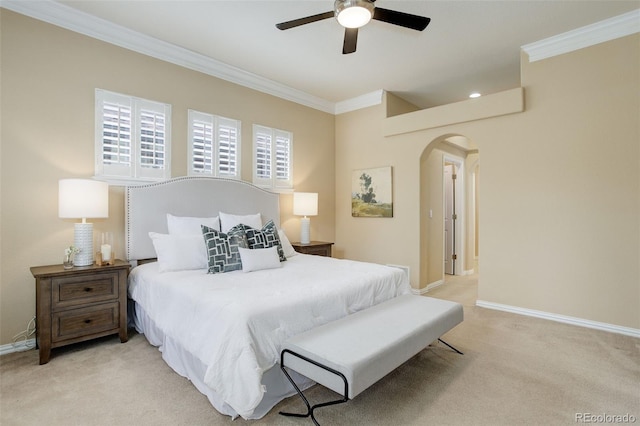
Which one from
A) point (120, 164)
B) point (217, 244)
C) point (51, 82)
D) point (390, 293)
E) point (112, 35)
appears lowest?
point (390, 293)

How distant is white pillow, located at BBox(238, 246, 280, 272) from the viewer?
117 inches

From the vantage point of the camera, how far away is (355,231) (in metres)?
5.38

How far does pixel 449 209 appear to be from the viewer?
629 centimetres

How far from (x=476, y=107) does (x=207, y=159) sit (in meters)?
3.33

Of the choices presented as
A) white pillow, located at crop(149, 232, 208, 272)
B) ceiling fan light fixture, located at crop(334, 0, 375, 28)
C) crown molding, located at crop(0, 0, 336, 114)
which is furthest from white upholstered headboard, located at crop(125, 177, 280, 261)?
ceiling fan light fixture, located at crop(334, 0, 375, 28)

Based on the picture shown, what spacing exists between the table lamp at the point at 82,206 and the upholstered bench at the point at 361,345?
208 cm

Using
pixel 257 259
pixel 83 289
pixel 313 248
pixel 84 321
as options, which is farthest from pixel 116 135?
pixel 313 248

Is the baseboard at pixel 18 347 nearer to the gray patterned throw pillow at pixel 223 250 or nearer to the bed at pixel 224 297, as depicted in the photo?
the bed at pixel 224 297

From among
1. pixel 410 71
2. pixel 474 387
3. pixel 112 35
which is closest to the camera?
pixel 474 387

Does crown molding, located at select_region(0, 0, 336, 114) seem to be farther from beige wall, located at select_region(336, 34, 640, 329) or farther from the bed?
beige wall, located at select_region(336, 34, 640, 329)

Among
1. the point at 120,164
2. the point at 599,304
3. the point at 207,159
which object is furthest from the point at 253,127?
the point at 599,304

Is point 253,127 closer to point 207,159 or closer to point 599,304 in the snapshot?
point 207,159

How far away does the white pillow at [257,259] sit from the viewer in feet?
9.72

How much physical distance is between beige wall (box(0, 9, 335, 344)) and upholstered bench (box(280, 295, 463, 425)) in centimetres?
244
